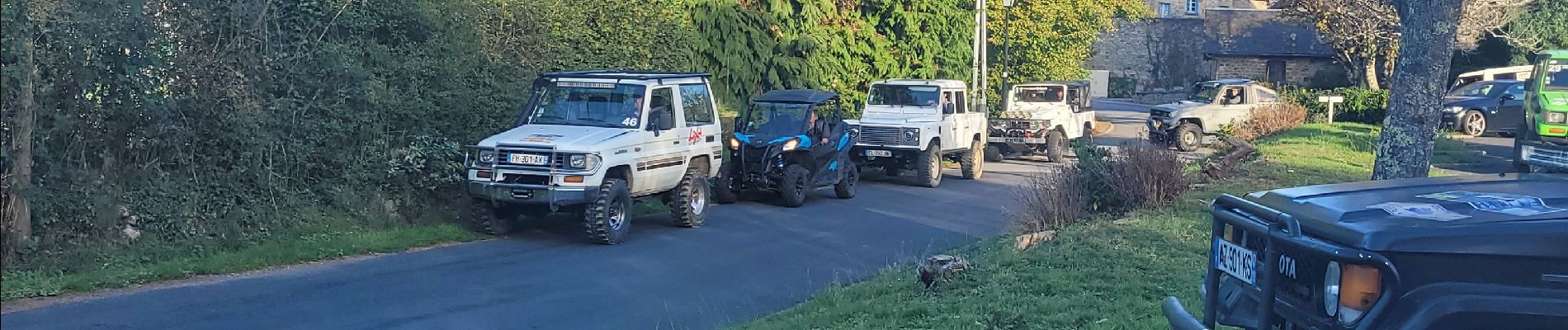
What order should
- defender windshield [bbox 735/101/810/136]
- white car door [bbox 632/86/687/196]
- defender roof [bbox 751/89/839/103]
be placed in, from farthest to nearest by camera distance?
defender roof [bbox 751/89/839/103] → defender windshield [bbox 735/101/810/136] → white car door [bbox 632/86/687/196]

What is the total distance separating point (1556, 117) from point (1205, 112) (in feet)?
36.7

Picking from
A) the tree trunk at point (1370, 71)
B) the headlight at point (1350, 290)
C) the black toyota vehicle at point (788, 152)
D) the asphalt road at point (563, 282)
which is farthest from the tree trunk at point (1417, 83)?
the tree trunk at point (1370, 71)

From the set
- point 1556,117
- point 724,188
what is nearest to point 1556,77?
point 1556,117

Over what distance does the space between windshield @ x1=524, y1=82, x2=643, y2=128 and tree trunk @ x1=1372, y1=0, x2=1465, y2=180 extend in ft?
23.5

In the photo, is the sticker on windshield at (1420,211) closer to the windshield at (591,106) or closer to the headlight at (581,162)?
the headlight at (581,162)

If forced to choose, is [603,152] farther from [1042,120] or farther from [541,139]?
[1042,120]

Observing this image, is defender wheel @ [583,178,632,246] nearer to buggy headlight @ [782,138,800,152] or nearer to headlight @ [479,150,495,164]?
headlight @ [479,150,495,164]

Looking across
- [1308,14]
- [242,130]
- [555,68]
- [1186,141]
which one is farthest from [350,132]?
[1308,14]

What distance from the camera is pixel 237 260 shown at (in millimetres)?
10961

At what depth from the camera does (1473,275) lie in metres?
4.29

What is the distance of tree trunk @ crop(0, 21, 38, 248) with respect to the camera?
31.3 ft

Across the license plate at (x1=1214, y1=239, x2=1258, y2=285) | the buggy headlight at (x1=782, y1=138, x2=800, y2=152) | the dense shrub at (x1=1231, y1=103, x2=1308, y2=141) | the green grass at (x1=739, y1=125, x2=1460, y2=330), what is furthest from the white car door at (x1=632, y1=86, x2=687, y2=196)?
the dense shrub at (x1=1231, y1=103, x2=1308, y2=141)

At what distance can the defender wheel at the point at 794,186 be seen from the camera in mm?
16516

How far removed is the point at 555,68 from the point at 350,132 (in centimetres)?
349
